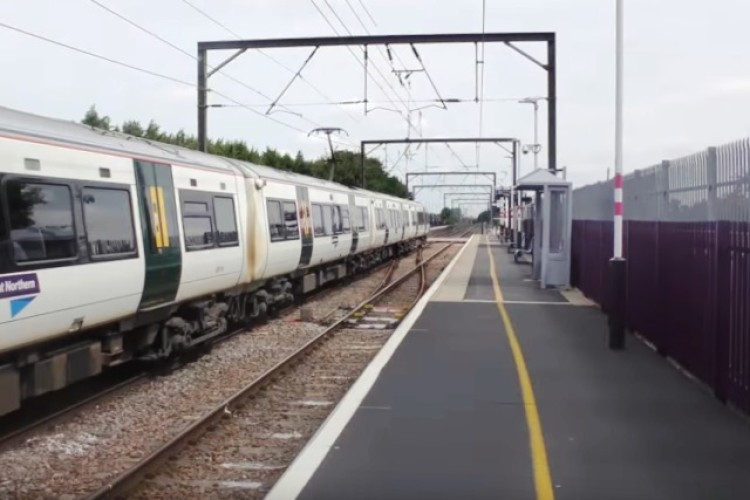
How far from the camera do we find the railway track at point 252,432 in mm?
6297

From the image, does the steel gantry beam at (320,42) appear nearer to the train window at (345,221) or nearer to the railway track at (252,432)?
the train window at (345,221)

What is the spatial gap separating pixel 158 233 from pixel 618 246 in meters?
5.79

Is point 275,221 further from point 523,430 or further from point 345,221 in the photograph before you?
point 523,430

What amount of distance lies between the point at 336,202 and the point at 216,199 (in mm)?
11310

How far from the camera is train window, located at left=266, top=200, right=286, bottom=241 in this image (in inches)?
623

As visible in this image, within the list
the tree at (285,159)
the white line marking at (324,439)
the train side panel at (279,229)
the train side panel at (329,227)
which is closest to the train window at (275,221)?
the train side panel at (279,229)

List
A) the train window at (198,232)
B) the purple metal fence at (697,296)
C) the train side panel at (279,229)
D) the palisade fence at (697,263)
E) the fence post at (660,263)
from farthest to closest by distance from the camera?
the train side panel at (279,229)
the train window at (198,232)
the fence post at (660,263)
the palisade fence at (697,263)
the purple metal fence at (697,296)

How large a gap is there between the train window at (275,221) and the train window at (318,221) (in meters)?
3.57

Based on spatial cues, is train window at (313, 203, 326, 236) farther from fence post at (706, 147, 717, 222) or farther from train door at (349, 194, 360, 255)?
fence post at (706, 147, 717, 222)

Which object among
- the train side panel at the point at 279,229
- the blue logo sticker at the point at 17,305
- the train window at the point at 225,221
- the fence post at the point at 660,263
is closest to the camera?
the blue logo sticker at the point at 17,305

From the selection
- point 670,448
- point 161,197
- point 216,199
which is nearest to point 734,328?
point 670,448

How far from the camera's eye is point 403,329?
44.1 feet

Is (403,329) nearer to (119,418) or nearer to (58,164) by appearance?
(119,418)

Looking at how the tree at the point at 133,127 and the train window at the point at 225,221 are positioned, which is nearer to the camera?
the train window at the point at 225,221
